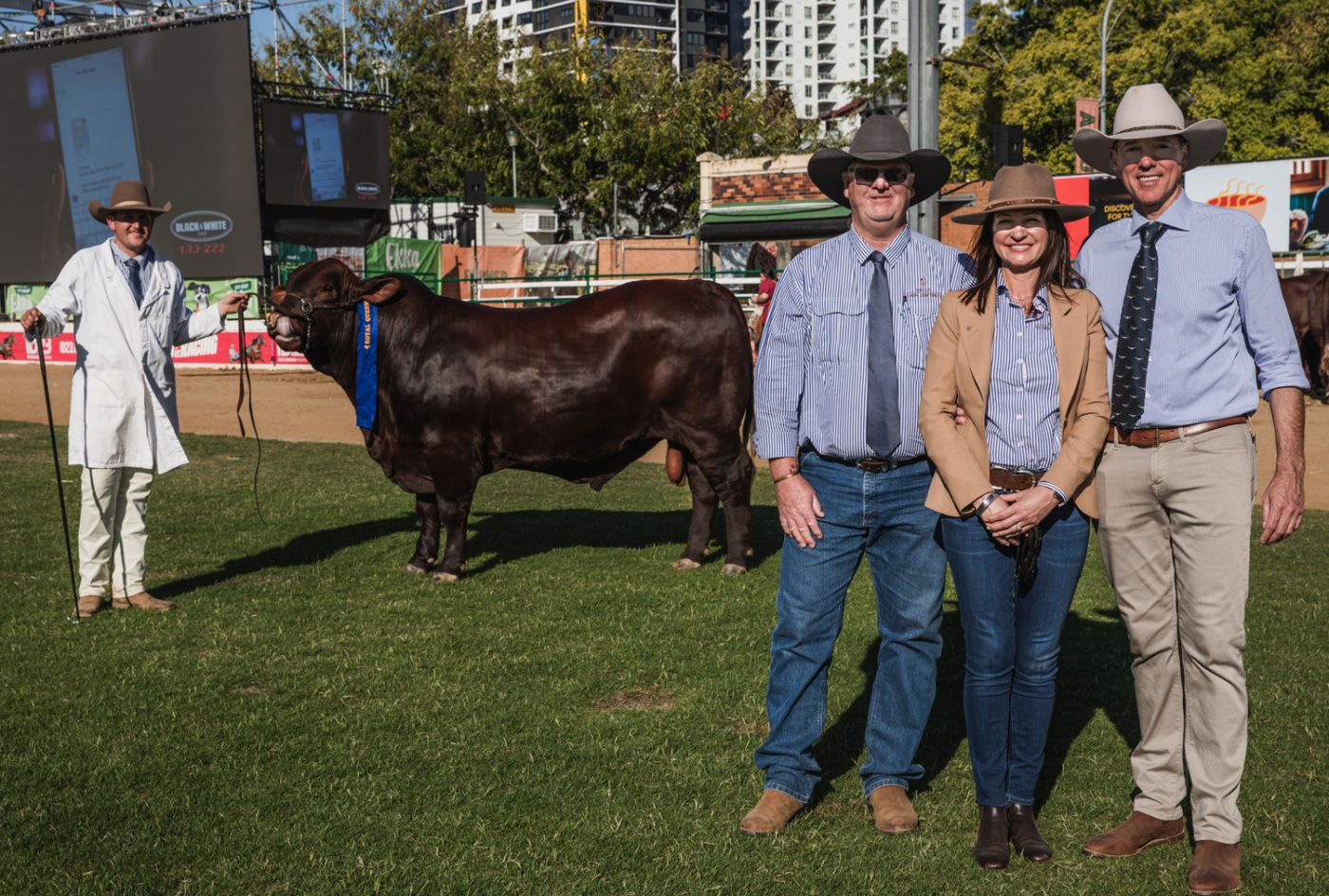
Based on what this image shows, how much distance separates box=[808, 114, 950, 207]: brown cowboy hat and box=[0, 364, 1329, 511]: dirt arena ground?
8.35 meters

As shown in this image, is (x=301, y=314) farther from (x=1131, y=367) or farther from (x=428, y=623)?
(x=1131, y=367)

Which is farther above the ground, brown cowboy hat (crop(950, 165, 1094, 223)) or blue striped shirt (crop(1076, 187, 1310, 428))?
brown cowboy hat (crop(950, 165, 1094, 223))

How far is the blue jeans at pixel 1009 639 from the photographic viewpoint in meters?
4.12

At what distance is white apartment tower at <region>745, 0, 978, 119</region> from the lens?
160 meters

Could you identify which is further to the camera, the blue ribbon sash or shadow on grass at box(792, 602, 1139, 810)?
the blue ribbon sash

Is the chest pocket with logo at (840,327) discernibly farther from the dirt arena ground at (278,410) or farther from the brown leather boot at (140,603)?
the dirt arena ground at (278,410)

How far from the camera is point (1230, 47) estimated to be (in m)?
38.2

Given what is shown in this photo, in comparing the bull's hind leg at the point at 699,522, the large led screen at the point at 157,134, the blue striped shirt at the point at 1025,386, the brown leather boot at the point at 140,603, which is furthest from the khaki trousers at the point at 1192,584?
the large led screen at the point at 157,134

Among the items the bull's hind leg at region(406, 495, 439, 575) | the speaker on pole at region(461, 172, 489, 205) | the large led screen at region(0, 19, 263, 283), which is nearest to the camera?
the bull's hind leg at region(406, 495, 439, 575)

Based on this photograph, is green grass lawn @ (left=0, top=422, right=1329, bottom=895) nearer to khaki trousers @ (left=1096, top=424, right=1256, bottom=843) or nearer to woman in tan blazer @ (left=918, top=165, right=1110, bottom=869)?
khaki trousers @ (left=1096, top=424, right=1256, bottom=843)

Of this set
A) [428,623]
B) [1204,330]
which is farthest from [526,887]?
[428,623]

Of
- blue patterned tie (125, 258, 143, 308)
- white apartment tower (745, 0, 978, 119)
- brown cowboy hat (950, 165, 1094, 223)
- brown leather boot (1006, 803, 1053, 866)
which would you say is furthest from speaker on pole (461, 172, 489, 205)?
white apartment tower (745, 0, 978, 119)

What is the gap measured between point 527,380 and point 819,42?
165m

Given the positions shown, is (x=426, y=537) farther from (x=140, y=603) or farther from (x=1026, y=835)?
(x=1026, y=835)
